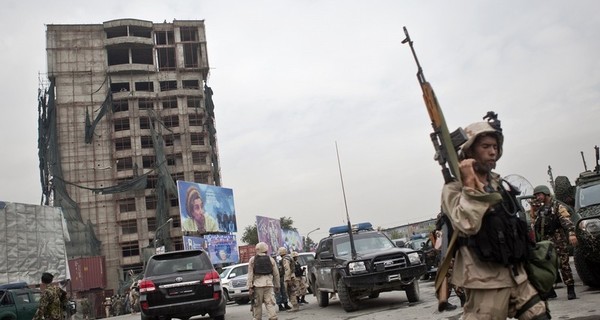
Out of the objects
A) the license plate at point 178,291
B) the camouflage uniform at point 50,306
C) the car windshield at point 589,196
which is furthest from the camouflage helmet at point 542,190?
the camouflage uniform at point 50,306

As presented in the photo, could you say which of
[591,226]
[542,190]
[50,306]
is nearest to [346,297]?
[542,190]

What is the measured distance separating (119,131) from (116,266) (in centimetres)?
1636

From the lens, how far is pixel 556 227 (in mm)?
7578

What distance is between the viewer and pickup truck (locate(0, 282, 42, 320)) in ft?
47.5

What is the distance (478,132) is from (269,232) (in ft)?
182

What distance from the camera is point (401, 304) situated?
10727 mm

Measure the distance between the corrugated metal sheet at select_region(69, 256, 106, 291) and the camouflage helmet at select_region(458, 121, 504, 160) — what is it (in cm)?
4454

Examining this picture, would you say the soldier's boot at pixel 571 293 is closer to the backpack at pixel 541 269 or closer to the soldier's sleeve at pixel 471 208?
Answer: the backpack at pixel 541 269

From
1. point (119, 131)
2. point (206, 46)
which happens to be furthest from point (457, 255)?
point (206, 46)

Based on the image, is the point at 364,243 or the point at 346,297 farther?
the point at 364,243

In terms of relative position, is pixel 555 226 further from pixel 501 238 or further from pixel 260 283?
pixel 501 238

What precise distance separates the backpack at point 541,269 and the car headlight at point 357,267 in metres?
7.33

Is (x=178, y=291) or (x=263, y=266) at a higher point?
(x=263, y=266)

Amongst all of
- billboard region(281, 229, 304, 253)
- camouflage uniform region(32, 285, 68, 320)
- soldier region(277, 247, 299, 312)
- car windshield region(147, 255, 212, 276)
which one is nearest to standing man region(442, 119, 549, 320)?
camouflage uniform region(32, 285, 68, 320)
